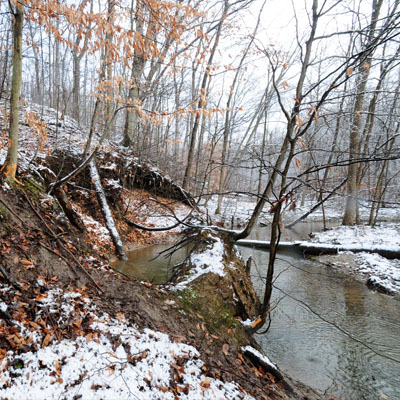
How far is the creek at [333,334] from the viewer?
363 centimetres

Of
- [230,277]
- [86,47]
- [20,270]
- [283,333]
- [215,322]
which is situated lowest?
[283,333]

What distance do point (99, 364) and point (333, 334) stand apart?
459cm

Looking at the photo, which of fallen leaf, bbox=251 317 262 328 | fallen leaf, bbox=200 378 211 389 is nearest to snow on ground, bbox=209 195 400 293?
fallen leaf, bbox=251 317 262 328

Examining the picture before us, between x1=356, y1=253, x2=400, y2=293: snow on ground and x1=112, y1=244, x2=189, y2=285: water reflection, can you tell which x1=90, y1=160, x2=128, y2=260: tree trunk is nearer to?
x1=112, y1=244, x2=189, y2=285: water reflection

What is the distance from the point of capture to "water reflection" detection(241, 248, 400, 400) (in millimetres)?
3623

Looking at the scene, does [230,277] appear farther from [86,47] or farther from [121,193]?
[121,193]

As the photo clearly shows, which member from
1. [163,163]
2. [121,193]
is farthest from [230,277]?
[163,163]

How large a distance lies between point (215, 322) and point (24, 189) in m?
4.32

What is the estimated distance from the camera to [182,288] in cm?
369

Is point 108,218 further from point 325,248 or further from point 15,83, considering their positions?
point 325,248

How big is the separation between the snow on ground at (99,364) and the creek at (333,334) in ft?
4.97

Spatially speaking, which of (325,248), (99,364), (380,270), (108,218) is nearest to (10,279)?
(99,364)

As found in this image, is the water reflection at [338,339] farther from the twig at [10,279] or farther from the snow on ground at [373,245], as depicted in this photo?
the twig at [10,279]

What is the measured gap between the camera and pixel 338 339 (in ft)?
15.1
